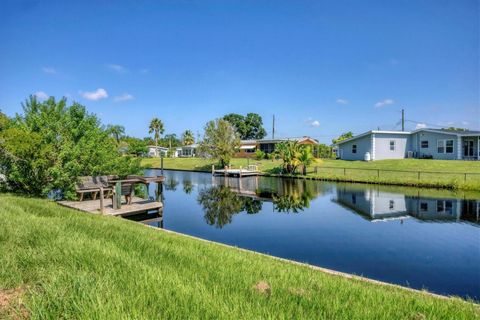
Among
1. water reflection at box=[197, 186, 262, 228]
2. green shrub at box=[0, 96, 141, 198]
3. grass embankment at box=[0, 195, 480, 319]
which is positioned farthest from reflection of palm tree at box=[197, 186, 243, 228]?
grass embankment at box=[0, 195, 480, 319]

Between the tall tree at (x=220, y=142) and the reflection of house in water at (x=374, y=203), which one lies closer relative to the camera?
the reflection of house in water at (x=374, y=203)

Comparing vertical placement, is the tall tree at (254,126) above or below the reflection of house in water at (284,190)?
above

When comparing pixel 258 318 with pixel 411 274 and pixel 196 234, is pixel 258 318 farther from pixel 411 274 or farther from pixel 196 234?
pixel 196 234

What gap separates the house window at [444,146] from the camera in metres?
35.4

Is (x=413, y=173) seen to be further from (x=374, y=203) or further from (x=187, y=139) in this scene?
(x=187, y=139)

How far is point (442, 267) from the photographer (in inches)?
340

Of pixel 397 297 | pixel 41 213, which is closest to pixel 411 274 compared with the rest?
pixel 397 297

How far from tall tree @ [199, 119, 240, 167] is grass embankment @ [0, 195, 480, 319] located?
123 ft

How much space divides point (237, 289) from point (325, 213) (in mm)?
12860

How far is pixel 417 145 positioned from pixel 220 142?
80.7 feet

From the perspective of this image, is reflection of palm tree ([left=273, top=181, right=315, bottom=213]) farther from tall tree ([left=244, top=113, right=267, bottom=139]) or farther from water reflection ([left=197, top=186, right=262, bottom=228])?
tall tree ([left=244, top=113, right=267, bottom=139])

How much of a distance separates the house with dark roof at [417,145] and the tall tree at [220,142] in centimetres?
1594

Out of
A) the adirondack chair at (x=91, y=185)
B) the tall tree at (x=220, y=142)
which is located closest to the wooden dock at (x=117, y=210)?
the adirondack chair at (x=91, y=185)

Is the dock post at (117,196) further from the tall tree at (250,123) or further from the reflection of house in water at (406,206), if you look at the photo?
the tall tree at (250,123)
